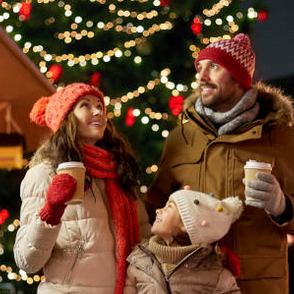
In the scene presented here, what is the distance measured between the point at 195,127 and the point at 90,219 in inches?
44.1

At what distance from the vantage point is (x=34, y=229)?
3592mm

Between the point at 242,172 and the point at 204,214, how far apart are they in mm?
686

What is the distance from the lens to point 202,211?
3621mm

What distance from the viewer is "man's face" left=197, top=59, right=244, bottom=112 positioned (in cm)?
432

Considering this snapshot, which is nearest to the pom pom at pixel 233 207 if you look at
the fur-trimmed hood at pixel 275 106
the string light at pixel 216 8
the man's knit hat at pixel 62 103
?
the fur-trimmed hood at pixel 275 106

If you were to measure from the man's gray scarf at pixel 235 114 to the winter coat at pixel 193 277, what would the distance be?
37.5 inches

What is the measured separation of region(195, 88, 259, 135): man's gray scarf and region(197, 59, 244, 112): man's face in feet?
0.23

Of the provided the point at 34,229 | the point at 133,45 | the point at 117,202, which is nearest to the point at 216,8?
the point at 133,45

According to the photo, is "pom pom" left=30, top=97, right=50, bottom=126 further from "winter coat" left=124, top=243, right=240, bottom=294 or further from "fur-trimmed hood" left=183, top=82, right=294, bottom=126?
"fur-trimmed hood" left=183, top=82, right=294, bottom=126

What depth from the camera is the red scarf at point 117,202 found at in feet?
12.7

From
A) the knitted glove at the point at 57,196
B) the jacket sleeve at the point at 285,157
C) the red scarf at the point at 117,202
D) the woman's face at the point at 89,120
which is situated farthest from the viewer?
the jacket sleeve at the point at 285,157

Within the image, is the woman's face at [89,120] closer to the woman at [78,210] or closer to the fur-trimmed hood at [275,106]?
the woman at [78,210]

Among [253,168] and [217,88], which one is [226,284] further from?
[217,88]

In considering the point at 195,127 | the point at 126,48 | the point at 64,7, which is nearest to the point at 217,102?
the point at 195,127
